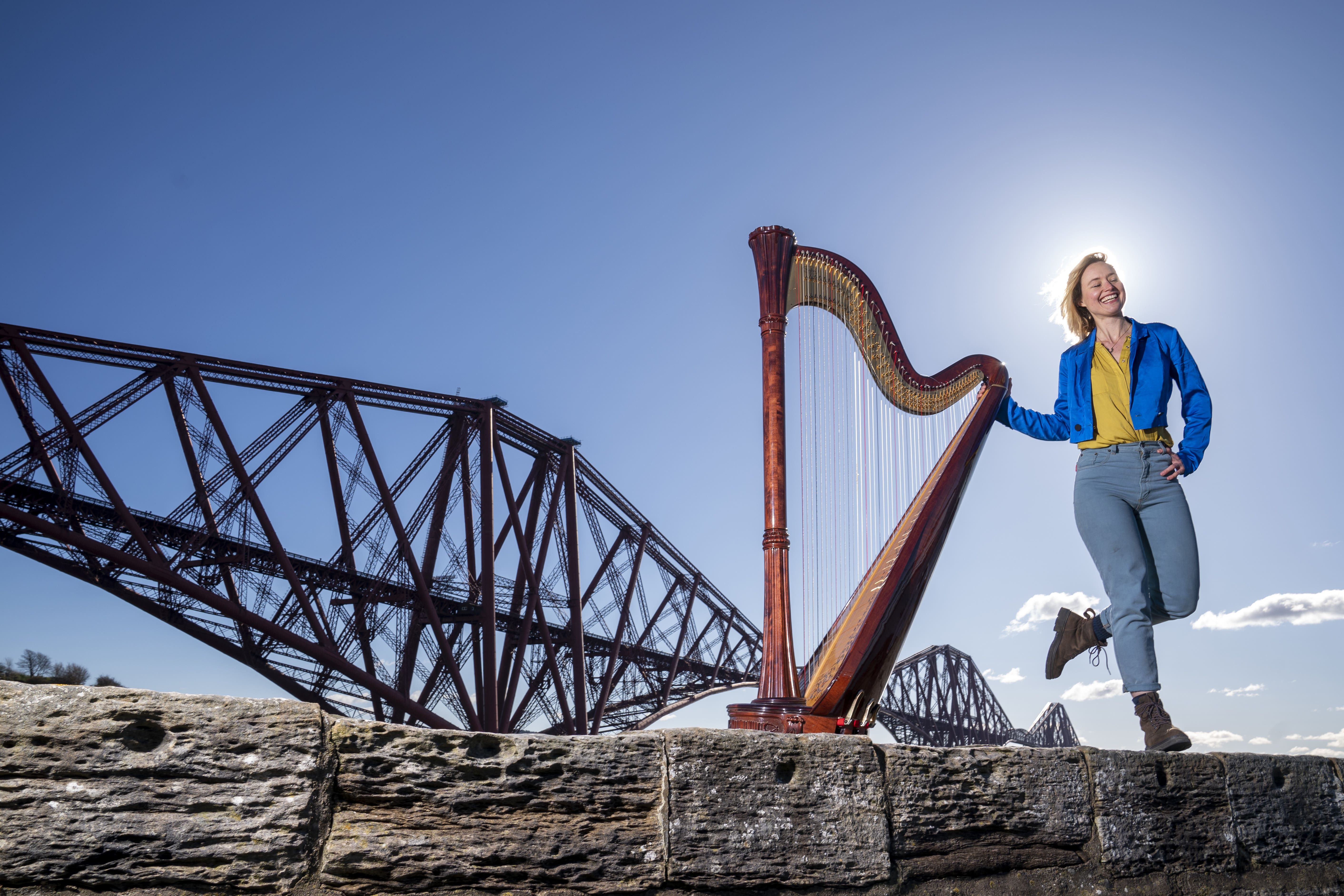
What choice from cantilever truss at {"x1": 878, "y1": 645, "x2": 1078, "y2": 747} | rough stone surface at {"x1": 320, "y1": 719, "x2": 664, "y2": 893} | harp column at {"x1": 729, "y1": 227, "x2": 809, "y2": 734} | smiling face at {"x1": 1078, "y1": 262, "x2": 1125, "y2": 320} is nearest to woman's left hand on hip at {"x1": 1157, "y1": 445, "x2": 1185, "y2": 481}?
smiling face at {"x1": 1078, "y1": 262, "x2": 1125, "y2": 320}

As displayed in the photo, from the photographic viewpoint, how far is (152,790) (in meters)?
1.69

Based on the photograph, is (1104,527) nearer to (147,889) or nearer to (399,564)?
(147,889)

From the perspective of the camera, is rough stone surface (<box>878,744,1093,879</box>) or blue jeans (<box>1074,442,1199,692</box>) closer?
rough stone surface (<box>878,744,1093,879</box>)

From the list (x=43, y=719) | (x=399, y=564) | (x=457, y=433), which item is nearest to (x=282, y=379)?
(x=457, y=433)

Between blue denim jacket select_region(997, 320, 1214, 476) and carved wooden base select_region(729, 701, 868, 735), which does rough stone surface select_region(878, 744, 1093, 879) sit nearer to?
carved wooden base select_region(729, 701, 868, 735)

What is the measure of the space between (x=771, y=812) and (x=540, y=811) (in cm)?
54

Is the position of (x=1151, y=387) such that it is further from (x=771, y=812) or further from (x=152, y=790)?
(x=152, y=790)

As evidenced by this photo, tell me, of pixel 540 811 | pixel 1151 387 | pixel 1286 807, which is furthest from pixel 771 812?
pixel 1151 387

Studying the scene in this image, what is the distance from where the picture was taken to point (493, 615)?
12625 millimetres

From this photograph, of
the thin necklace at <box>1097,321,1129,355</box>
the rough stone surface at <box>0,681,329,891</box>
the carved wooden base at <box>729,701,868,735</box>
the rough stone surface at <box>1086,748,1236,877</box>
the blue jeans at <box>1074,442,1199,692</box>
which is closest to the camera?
the rough stone surface at <box>0,681,329,891</box>

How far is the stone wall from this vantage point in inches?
65.4

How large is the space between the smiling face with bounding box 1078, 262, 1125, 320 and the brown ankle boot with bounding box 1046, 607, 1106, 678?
110cm

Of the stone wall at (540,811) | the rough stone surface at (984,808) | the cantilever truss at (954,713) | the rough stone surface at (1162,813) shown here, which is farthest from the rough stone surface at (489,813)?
the cantilever truss at (954,713)

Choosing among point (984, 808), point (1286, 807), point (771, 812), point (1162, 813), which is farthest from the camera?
point (1286, 807)
